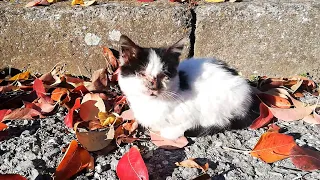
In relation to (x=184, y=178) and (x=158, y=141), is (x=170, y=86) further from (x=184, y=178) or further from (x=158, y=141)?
(x=184, y=178)

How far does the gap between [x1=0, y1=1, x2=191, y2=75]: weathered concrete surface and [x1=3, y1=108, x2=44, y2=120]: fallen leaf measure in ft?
1.68

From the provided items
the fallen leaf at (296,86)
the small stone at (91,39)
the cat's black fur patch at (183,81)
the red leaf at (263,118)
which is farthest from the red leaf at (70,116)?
the fallen leaf at (296,86)

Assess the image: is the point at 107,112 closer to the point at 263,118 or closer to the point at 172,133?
the point at 172,133

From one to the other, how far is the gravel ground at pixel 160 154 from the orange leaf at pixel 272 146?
0.11 feet

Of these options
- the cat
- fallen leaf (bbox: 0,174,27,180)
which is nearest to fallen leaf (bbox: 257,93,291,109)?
the cat

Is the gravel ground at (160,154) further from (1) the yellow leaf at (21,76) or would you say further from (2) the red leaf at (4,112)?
(1) the yellow leaf at (21,76)

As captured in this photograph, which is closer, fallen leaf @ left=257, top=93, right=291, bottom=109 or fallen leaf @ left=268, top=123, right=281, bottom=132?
fallen leaf @ left=268, top=123, right=281, bottom=132

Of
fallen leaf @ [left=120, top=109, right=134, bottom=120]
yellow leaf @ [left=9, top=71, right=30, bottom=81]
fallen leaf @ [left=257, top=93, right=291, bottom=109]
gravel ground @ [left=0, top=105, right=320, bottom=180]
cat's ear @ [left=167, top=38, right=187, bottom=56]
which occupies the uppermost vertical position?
cat's ear @ [left=167, top=38, right=187, bottom=56]

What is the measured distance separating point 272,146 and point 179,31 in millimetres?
973

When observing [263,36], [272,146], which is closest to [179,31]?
[263,36]

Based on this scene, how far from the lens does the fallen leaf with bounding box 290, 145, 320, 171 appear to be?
5.54ft

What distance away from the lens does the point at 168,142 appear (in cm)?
193

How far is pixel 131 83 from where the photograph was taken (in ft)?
6.07

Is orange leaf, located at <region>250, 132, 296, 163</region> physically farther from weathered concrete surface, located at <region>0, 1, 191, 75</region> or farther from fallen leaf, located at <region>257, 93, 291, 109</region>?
weathered concrete surface, located at <region>0, 1, 191, 75</region>
